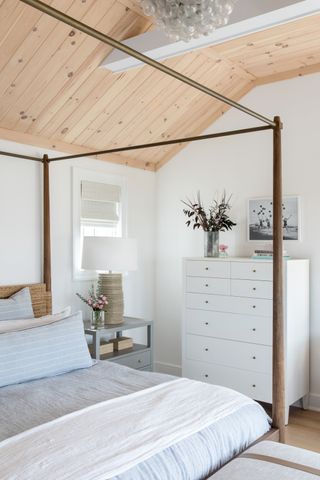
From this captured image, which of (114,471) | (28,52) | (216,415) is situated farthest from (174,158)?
(114,471)

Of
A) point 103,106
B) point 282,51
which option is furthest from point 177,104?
point 282,51

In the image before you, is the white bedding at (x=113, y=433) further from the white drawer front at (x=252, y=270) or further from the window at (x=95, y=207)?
the window at (x=95, y=207)

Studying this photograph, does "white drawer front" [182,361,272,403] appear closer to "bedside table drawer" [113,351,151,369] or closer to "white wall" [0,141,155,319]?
"bedside table drawer" [113,351,151,369]

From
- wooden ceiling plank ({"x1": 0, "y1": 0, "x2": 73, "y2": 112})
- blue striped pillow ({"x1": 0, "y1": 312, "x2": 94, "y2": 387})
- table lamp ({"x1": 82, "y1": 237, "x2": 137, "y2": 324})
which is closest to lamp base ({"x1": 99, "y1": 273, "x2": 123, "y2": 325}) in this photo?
table lamp ({"x1": 82, "y1": 237, "x2": 137, "y2": 324})

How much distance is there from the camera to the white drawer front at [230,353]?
12.5ft

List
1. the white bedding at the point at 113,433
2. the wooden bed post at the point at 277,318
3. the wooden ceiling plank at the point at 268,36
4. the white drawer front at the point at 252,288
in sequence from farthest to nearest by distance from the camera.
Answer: the white drawer front at the point at 252,288 < the wooden ceiling plank at the point at 268,36 < the wooden bed post at the point at 277,318 < the white bedding at the point at 113,433

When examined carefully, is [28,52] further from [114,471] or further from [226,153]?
[114,471]

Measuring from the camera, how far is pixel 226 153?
15.2ft

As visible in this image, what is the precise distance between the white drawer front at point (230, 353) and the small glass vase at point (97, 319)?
0.81m

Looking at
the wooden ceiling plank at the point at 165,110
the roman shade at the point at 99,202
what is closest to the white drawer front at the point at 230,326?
Result: the roman shade at the point at 99,202

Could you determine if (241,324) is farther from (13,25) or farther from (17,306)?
(13,25)

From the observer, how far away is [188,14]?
1.75 metres

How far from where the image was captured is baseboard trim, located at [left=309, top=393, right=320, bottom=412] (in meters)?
4.05

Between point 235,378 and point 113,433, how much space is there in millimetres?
2217
